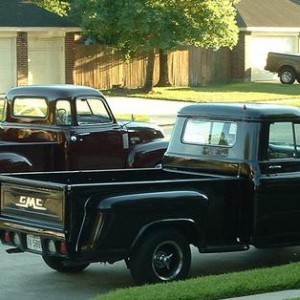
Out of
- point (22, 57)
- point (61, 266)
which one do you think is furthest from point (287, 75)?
point (61, 266)

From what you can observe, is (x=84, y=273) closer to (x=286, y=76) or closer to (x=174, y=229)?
(x=174, y=229)

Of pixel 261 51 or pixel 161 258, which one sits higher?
pixel 261 51

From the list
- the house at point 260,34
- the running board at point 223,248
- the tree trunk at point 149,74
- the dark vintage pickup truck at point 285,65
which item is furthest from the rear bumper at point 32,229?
the house at point 260,34

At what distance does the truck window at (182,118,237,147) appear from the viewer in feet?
34.4

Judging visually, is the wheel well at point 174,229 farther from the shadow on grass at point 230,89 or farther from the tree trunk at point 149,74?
the tree trunk at point 149,74

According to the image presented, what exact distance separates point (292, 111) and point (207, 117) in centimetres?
94

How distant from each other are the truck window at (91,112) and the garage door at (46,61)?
1010 inches

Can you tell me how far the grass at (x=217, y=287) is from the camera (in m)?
8.14

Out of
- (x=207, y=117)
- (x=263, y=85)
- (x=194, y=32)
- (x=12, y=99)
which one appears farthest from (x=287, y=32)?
(x=207, y=117)

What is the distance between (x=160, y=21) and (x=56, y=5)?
25.2ft

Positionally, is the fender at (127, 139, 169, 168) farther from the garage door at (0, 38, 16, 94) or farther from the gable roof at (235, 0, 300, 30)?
the gable roof at (235, 0, 300, 30)

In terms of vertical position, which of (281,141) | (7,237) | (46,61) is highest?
(46,61)

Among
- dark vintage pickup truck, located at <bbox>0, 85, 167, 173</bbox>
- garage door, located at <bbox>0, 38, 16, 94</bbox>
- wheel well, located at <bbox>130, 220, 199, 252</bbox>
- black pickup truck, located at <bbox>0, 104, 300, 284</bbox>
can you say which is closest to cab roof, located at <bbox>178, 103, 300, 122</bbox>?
black pickup truck, located at <bbox>0, 104, 300, 284</bbox>

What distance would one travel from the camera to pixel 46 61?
41.4 metres
